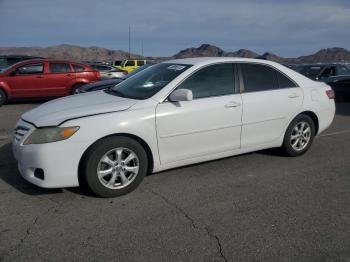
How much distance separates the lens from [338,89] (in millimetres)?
13406

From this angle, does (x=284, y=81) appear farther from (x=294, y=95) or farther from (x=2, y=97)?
(x=2, y=97)

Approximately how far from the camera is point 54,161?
3.84m

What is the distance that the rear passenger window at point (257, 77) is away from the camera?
16.8 ft

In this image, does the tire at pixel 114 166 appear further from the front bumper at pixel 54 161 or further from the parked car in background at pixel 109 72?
the parked car in background at pixel 109 72

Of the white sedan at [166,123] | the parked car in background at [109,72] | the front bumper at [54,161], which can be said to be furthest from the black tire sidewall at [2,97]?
the front bumper at [54,161]

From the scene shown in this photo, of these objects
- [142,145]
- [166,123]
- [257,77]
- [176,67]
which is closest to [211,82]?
[176,67]

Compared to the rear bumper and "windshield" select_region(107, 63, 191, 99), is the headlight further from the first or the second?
the rear bumper

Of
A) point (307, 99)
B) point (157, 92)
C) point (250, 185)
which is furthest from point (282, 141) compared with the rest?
point (157, 92)

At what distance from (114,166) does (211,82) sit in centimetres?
171

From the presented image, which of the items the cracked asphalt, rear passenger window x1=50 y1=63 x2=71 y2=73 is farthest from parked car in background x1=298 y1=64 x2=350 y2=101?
the cracked asphalt

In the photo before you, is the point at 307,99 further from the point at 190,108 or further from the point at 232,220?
the point at 232,220

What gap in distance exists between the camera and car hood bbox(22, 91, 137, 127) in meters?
4.01

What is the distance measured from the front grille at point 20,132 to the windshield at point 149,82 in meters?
1.27

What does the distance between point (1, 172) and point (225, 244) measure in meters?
3.35
